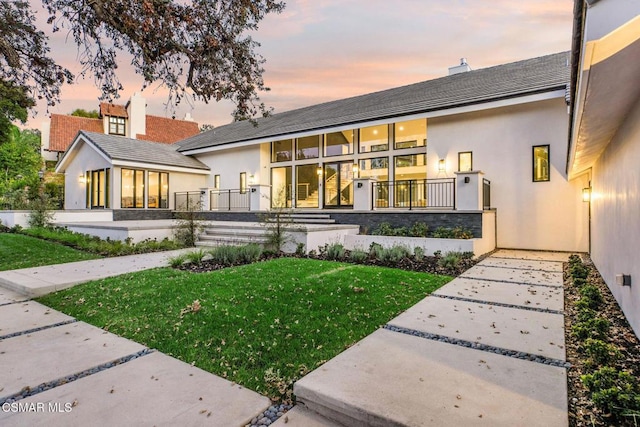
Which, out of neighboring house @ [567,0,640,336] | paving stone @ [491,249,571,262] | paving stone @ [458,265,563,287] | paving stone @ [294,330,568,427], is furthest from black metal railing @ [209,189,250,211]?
paving stone @ [294,330,568,427]

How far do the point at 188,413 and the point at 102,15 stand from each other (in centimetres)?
477

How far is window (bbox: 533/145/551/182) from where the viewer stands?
30.9ft

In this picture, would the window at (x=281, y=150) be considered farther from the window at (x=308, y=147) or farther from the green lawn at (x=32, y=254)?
the green lawn at (x=32, y=254)

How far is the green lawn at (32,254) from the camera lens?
7.29 meters

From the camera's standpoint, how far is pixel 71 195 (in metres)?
18.6

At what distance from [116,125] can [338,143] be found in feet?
69.3

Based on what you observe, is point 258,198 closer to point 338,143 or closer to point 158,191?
point 338,143

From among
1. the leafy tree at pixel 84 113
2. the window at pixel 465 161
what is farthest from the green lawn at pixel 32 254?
the leafy tree at pixel 84 113

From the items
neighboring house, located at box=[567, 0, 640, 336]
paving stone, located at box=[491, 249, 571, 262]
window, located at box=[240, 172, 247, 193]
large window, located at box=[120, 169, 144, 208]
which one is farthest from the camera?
window, located at box=[240, 172, 247, 193]

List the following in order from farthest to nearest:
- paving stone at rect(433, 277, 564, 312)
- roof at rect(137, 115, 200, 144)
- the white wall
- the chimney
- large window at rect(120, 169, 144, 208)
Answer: roof at rect(137, 115, 200, 144) → large window at rect(120, 169, 144, 208) → the chimney → the white wall → paving stone at rect(433, 277, 564, 312)

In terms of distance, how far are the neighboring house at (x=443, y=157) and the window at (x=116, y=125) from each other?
552 inches

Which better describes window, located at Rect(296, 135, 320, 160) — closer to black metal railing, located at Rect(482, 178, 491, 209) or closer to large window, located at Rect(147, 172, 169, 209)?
large window, located at Rect(147, 172, 169, 209)

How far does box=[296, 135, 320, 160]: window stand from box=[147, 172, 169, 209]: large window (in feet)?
22.2

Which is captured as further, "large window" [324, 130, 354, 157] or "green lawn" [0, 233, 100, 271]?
"large window" [324, 130, 354, 157]
